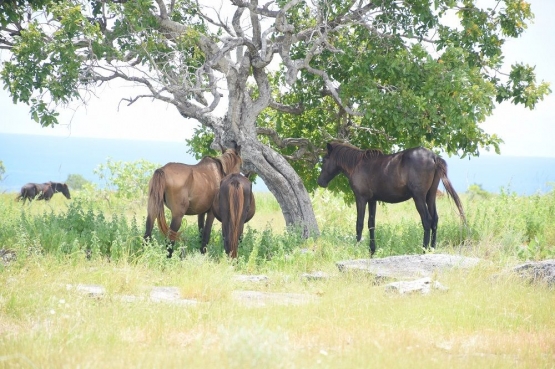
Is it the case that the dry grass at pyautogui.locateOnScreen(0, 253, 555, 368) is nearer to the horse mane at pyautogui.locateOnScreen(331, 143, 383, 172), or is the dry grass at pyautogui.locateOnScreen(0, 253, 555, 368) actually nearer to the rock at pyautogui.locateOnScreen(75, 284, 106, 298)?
the rock at pyautogui.locateOnScreen(75, 284, 106, 298)

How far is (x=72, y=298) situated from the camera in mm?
7711

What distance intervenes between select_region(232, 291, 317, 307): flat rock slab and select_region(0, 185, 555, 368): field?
152mm

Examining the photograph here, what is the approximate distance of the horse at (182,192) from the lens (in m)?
11.5

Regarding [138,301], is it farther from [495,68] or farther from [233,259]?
[495,68]

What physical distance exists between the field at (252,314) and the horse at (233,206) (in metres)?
0.39

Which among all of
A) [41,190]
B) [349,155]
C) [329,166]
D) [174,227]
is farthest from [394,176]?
[41,190]

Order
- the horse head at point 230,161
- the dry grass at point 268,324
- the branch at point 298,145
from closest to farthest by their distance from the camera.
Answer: the dry grass at point 268,324, the horse head at point 230,161, the branch at point 298,145

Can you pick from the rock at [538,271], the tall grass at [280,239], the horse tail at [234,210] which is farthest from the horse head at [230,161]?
the rock at [538,271]

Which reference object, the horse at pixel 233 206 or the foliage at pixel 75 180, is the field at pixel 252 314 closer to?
the horse at pixel 233 206

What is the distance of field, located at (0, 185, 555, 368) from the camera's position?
227 inches

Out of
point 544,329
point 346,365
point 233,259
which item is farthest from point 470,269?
point 346,365

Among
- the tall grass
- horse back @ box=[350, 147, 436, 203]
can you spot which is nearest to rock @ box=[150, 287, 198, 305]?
the tall grass

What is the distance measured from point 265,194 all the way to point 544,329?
1975cm

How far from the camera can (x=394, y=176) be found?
12789 millimetres
